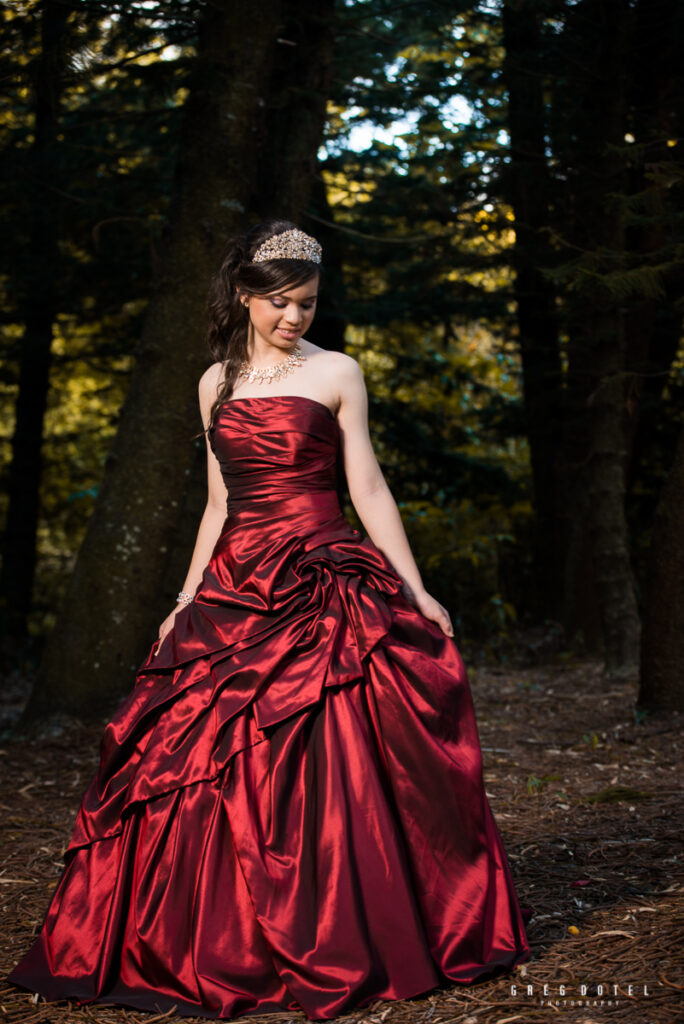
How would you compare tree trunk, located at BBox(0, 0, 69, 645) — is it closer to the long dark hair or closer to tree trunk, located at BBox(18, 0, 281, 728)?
tree trunk, located at BBox(18, 0, 281, 728)

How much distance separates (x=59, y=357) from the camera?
10758 millimetres

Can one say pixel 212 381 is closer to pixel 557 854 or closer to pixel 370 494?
pixel 370 494

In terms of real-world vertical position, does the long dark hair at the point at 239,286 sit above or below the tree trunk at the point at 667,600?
above

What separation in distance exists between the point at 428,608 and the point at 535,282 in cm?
683

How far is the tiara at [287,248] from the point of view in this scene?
306 centimetres

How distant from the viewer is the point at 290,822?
2.63 m

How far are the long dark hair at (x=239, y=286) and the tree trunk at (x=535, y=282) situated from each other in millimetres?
4158

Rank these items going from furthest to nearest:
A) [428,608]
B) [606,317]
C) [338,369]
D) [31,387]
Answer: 1. [31,387]
2. [606,317]
3. [338,369]
4. [428,608]

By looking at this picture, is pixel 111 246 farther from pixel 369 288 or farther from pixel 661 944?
pixel 661 944

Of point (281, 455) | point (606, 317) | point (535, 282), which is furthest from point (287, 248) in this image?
point (535, 282)

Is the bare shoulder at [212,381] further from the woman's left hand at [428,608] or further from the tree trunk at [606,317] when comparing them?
the tree trunk at [606,317]

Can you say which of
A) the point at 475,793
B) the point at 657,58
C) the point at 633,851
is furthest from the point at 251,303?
the point at 657,58

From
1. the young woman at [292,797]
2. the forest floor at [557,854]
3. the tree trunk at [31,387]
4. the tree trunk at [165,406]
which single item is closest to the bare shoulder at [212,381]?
the young woman at [292,797]

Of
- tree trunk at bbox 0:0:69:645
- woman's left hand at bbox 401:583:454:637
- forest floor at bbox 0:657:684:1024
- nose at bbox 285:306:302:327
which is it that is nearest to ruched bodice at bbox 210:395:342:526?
nose at bbox 285:306:302:327
